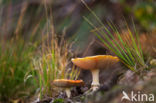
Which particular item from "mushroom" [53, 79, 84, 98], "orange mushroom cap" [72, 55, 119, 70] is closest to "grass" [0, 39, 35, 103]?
"mushroom" [53, 79, 84, 98]

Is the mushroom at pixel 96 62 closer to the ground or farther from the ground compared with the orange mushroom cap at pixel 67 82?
farther from the ground

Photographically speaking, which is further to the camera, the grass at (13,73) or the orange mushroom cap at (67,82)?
the grass at (13,73)

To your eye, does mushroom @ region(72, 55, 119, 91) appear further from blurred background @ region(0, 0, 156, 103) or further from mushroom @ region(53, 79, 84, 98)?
blurred background @ region(0, 0, 156, 103)

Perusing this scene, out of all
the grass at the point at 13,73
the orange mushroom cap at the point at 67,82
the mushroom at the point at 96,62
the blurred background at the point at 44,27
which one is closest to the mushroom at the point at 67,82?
the orange mushroom cap at the point at 67,82

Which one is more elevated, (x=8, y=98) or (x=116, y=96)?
(x=116, y=96)

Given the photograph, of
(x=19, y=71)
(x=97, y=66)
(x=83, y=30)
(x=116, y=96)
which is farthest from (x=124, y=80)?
(x=83, y=30)

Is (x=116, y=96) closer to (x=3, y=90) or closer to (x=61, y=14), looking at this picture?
(x=3, y=90)

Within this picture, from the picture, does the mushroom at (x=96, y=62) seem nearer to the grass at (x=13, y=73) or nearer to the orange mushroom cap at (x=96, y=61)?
the orange mushroom cap at (x=96, y=61)
